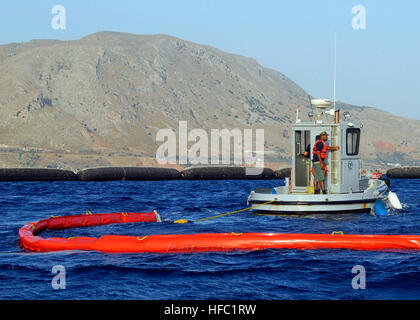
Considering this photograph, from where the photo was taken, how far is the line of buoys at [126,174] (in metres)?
64.9

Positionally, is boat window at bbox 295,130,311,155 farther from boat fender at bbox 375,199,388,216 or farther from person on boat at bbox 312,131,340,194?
boat fender at bbox 375,199,388,216

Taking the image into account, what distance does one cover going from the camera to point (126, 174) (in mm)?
66125

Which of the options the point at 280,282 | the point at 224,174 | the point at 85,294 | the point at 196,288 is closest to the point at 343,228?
the point at 280,282

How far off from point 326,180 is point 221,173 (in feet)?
137

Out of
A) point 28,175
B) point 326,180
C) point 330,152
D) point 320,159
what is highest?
point 330,152

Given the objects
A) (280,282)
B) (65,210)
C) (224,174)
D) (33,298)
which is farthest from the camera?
(224,174)

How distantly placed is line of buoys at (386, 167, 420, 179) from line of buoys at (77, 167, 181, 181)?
77.8 feet

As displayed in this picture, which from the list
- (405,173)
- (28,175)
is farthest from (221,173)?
(405,173)

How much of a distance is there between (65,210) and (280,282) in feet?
63.1

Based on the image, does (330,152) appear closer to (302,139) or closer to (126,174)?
(302,139)

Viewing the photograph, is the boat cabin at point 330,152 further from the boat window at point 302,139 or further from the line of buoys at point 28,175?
the line of buoys at point 28,175

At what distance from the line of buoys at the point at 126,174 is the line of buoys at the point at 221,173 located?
151 centimetres

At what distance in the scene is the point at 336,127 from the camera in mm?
26281

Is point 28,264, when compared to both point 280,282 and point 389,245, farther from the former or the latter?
point 389,245
